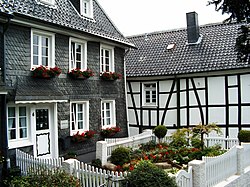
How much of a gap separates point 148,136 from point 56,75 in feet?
19.3

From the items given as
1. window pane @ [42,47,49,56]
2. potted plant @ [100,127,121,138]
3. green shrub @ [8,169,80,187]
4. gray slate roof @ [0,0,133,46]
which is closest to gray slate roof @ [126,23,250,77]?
gray slate roof @ [0,0,133,46]

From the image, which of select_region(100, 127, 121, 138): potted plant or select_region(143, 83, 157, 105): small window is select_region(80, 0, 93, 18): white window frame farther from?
select_region(143, 83, 157, 105): small window

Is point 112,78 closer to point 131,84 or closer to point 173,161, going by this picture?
point 131,84

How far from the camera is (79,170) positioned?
7988 mm

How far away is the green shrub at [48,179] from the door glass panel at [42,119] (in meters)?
3.20

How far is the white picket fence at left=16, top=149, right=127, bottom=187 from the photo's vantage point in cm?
725

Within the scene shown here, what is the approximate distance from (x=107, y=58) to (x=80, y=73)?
2.94 meters

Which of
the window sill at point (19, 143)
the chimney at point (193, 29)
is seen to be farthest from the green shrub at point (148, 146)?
the chimney at point (193, 29)

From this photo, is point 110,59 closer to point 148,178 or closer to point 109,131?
point 109,131

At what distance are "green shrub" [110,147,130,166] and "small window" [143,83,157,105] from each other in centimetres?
740

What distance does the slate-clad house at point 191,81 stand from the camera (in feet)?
52.3

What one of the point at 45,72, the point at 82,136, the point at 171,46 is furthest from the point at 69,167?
the point at 171,46

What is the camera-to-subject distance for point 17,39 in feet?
34.9

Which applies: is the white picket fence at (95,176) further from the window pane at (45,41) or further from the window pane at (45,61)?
the window pane at (45,41)
